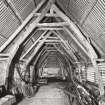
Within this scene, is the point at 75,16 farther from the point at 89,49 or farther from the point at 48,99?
the point at 48,99

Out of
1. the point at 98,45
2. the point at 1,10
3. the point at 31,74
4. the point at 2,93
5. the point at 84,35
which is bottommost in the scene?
the point at 2,93

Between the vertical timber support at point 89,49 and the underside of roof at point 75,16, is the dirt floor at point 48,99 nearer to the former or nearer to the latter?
the vertical timber support at point 89,49

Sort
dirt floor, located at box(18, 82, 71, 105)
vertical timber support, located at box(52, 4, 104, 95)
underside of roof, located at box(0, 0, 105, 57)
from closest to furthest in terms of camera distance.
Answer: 1. underside of roof, located at box(0, 0, 105, 57)
2. vertical timber support, located at box(52, 4, 104, 95)
3. dirt floor, located at box(18, 82, 71, 105)

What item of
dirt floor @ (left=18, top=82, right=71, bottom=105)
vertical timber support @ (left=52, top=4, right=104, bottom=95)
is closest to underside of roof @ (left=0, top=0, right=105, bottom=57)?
vertical timber support @ (left=52, top=4, right=104, bottom=95)

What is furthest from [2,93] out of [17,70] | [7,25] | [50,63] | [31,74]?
[50,63]

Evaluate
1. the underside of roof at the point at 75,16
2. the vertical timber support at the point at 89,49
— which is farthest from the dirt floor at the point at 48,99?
the underside of roof at the point at 75,16

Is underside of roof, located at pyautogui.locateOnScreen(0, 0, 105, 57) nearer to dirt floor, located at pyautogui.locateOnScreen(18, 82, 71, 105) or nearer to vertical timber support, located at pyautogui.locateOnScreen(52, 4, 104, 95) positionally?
vertical timber support, located at pyautogui.locateOnScreen(52, 4, 104, 95)

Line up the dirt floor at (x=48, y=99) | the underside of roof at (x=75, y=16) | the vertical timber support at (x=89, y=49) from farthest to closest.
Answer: the dirt floor at (x=48, y=99) < the vertical timber support at (x=89, y=49) < the underside of roof at (x=75, y=16)

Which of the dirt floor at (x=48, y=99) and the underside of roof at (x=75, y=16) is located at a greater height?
the underside of roof at (x=75, y=16)

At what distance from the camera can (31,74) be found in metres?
14.8

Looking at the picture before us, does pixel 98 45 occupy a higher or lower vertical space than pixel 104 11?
lower

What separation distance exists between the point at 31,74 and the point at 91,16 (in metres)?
10.0

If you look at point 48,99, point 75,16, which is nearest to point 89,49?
point 75,16

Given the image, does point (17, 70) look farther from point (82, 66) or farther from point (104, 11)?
point (104, 11)
